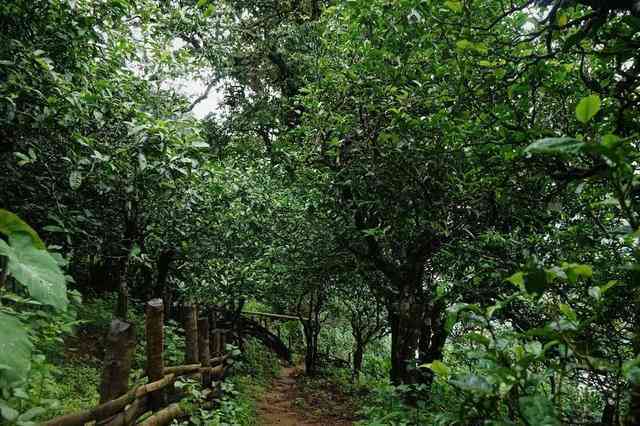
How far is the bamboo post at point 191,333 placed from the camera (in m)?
6.04

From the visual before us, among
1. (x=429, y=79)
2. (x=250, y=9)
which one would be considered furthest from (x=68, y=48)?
(x=250, y=9)

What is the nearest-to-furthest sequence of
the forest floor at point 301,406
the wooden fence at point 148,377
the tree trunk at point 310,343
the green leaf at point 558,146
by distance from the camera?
the green leaf at point 558,146 < the wooden fence at point 148,377 < the forest floor at point 301,406 < the tree trunk at point 310,343

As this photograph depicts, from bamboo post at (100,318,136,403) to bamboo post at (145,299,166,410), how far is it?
2.86 feet

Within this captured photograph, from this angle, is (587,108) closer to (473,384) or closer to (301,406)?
(473,384)

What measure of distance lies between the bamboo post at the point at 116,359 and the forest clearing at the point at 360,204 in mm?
18

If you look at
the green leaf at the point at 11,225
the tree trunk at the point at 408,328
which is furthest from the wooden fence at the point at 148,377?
the tree trunk at the point at 408,328

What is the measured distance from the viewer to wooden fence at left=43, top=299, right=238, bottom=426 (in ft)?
11.2

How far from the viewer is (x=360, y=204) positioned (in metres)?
5.76

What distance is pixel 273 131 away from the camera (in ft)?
→ 38.2

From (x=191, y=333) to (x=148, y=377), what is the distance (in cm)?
158

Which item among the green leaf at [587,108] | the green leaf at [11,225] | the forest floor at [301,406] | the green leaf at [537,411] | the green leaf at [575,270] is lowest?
the forest floor at [301,406]

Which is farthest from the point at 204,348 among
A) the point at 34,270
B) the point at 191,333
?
the point at 34,270

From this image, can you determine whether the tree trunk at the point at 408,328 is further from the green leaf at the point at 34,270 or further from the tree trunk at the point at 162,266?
the green leaf at the point at 34,270

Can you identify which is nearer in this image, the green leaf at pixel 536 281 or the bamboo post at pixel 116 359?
the green leaf at pixel 536 281
